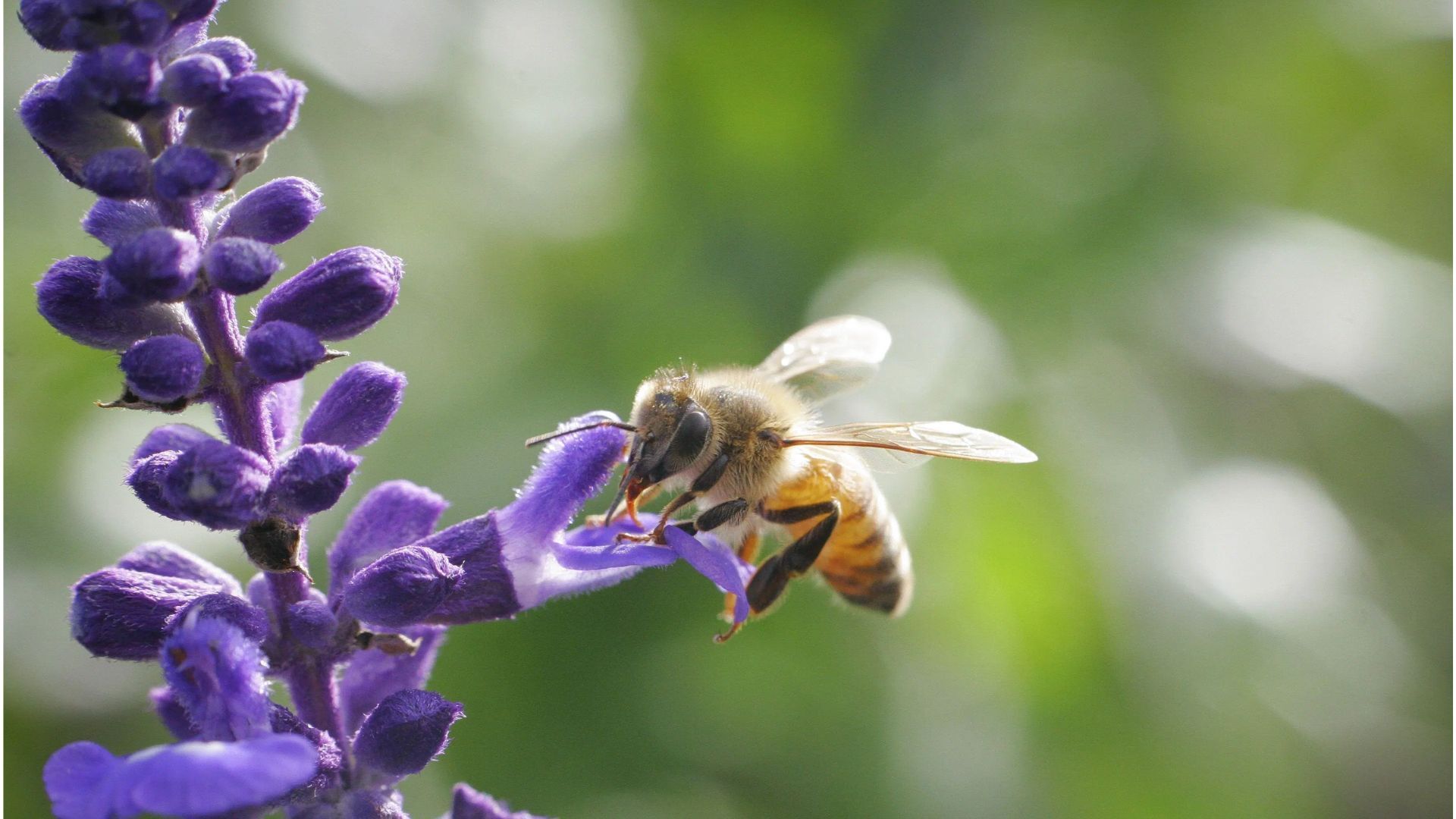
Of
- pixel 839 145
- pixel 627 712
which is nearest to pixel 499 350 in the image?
pixel 627 712

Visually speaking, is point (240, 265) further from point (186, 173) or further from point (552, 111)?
point (552, 111)

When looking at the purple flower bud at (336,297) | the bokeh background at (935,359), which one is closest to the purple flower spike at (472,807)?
the purple flower bud at (336,297)

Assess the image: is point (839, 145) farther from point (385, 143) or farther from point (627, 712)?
point (627, 712)

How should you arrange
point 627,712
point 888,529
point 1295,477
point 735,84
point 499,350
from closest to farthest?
1. point 888,529
2. point 627,712
3. point 499,350
4. point 1295,477
5. point 735,84

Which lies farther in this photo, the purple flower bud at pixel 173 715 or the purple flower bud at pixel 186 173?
the purple flower bud at pixel 173 715

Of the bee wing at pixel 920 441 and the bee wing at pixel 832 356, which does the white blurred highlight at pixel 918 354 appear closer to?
the bee wing at pixel 832 356

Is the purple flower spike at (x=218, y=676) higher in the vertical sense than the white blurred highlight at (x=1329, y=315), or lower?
lower
